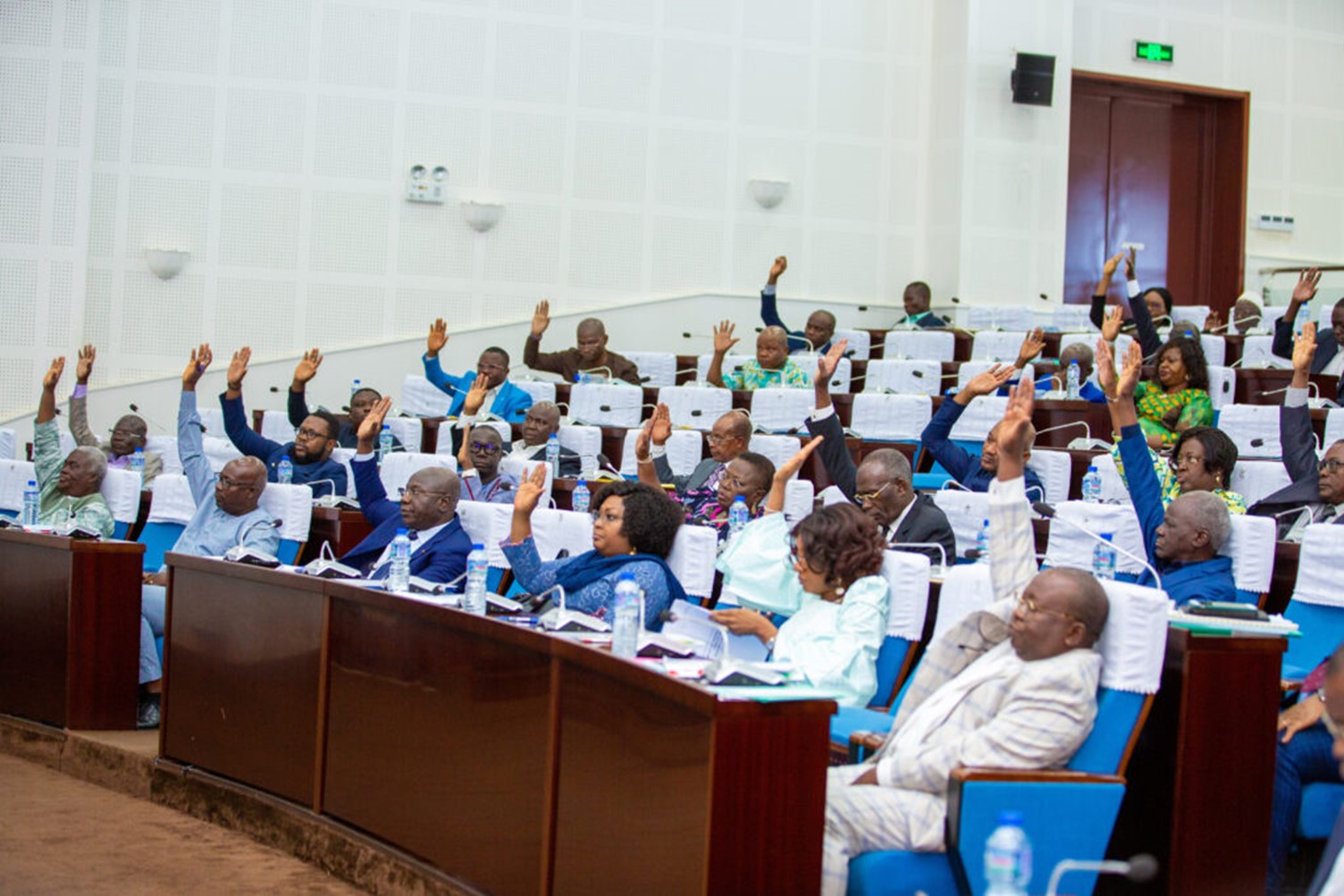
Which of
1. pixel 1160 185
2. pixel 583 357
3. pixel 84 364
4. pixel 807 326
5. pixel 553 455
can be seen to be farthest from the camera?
pixel 1160 185

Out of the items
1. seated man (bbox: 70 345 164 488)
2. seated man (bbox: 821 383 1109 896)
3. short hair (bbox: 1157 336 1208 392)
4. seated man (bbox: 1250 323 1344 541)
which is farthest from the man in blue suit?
short hair (bbox: 1157 336 1208 392)

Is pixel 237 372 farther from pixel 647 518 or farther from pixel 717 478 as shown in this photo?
pixel 647 518

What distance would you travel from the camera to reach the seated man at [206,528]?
506 centimetres

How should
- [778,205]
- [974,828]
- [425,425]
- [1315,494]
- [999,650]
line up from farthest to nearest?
[778,205] < [425,425] < [1315,494] < [999,650] < [974,828]

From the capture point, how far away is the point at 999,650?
9.66 feet

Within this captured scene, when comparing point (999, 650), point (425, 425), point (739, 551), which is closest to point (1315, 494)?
point (739, 551)

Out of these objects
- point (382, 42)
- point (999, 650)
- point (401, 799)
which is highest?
point (382, 42)

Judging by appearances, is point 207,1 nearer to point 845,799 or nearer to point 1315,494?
point 1315,494

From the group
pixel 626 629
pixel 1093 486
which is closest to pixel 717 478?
pixel 1093 486

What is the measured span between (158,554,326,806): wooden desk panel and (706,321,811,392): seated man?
12.6ft

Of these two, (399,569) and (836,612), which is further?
(399,569)

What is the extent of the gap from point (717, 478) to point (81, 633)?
84.5 inches

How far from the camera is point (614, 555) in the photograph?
13.3 feet

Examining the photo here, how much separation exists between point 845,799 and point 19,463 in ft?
15.5
